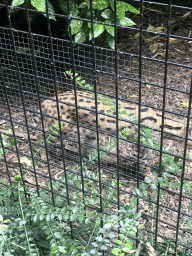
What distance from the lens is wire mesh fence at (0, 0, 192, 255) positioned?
1485mm

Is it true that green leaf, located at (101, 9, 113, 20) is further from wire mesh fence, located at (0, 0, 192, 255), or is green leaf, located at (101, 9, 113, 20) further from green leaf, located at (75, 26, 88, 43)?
green leaf, located at (75, 26, 88, 43)

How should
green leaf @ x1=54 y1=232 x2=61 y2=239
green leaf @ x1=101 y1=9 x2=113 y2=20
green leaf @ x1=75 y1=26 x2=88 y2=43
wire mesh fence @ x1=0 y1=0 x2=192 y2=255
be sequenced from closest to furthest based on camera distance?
wire mesh fence @ x1=0 y1=0 x2=192 y2=255 < green leaf @ x1=54 y1=232 x2=61 y2=239 < green leaf @ x1=101 y1=9 x2=113 y2=20 < green leaf @ x1=75 y1=26 x2=88 y2=43

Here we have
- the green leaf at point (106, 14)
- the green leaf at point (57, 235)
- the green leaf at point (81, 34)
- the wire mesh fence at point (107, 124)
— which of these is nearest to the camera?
the wire mesh fence at point (107, 124)

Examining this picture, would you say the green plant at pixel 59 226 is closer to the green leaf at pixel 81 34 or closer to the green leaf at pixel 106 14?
the green leaf at pixel 106 14

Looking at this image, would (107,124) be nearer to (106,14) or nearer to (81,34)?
(106,14)

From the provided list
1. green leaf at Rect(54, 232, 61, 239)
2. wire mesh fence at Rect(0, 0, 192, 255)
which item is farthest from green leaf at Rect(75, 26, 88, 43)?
green leaf at Rect(54, 232, 61, 239)

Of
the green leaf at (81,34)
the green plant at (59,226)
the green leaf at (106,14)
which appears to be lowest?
the green plant at (59,226)

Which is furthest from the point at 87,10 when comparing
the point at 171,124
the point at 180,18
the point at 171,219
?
the point at 171,219

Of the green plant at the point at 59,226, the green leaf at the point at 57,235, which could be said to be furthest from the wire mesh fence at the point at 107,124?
the green leaf at the point at 57,235

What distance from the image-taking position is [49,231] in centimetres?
169

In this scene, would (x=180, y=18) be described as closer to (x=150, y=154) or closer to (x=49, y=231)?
(x=150, y=154)

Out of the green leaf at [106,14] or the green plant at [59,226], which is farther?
the green leaf at [106,14]

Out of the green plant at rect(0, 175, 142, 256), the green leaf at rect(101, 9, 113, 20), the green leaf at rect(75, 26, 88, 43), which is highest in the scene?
the green leaf at rect(101, 9, 113, 20)

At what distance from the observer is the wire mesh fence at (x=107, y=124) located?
149cm
